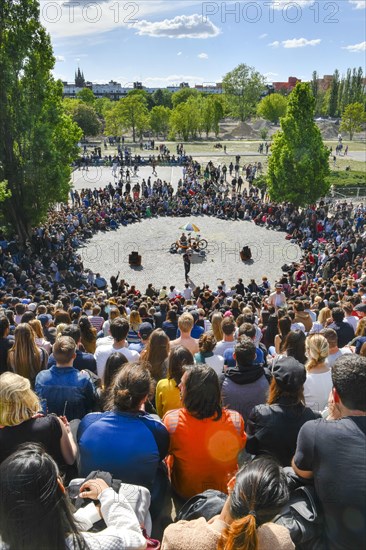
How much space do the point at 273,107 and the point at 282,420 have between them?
104 meters

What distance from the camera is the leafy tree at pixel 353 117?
82.5 metres

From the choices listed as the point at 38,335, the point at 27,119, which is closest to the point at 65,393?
the point at 38,335

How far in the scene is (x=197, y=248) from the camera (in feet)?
76.3

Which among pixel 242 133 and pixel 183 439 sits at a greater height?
pixel 242 133

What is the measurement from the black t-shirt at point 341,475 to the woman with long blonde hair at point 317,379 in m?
2.27

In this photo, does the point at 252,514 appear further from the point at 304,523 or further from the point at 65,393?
the point at 65,393

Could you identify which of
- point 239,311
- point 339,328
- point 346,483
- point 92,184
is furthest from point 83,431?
point 92,184

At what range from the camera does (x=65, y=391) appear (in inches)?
189

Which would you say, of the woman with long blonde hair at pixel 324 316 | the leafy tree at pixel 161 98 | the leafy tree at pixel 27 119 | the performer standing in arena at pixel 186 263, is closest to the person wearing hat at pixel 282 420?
the woman with long blonde hair at pixel 324 316

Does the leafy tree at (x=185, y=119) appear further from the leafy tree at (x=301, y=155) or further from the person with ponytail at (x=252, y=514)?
the person with ponytail at (x=252, y=514)

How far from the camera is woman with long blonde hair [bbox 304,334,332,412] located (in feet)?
17.3

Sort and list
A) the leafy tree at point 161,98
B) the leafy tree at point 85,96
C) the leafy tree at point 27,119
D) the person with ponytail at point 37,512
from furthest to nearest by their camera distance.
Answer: the leafy tree at point 161,98, the leafy tree at point 85,96, the leafy tree at point 27,119, the person with ponytail at point 37,512

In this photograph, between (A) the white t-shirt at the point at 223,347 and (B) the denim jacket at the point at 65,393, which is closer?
(B) the denim jacket at the point at 65,393

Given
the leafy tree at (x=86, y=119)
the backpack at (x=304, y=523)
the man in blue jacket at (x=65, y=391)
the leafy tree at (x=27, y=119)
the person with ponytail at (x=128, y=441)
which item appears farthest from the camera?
the leafy tree at (x=86, y=119)
